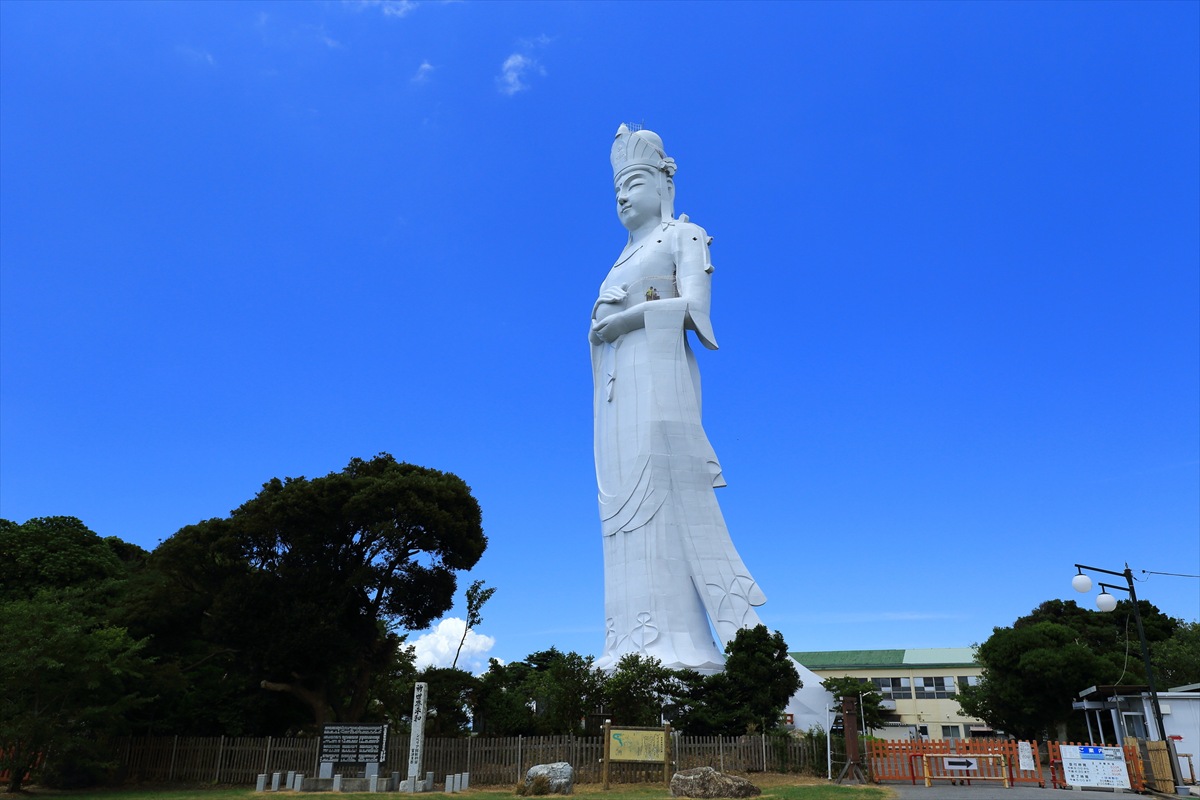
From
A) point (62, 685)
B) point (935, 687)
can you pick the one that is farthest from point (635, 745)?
point (935, 687)

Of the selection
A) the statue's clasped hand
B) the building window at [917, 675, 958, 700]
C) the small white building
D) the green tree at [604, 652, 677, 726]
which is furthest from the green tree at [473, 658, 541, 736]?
the building window at [917, 675, 958, 700]

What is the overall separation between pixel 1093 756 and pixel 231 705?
20.7 meters

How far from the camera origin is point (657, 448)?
24.6 meters

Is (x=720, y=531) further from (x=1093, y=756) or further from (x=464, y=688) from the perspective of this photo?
(x=1093, y=756)

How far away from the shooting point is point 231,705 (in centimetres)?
2381

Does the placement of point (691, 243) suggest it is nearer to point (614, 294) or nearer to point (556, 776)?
point (614, 294)

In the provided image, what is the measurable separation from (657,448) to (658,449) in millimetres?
41

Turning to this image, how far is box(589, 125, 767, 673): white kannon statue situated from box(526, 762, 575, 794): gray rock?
19.0 feet

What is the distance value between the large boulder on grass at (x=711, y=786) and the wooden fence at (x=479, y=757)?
2394mm

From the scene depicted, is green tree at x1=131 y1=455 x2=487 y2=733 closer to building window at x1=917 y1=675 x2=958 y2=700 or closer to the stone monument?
the stone monument

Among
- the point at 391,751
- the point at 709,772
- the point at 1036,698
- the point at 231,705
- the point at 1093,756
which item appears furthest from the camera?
the point at 1036,698

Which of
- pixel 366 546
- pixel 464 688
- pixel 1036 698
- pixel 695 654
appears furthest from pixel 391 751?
pixel 1036 698

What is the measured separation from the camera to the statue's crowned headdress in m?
28.6

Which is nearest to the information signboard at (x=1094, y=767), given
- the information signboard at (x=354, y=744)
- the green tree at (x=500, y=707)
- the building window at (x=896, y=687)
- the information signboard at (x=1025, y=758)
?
the information signboard at (x=1025, y=758)
